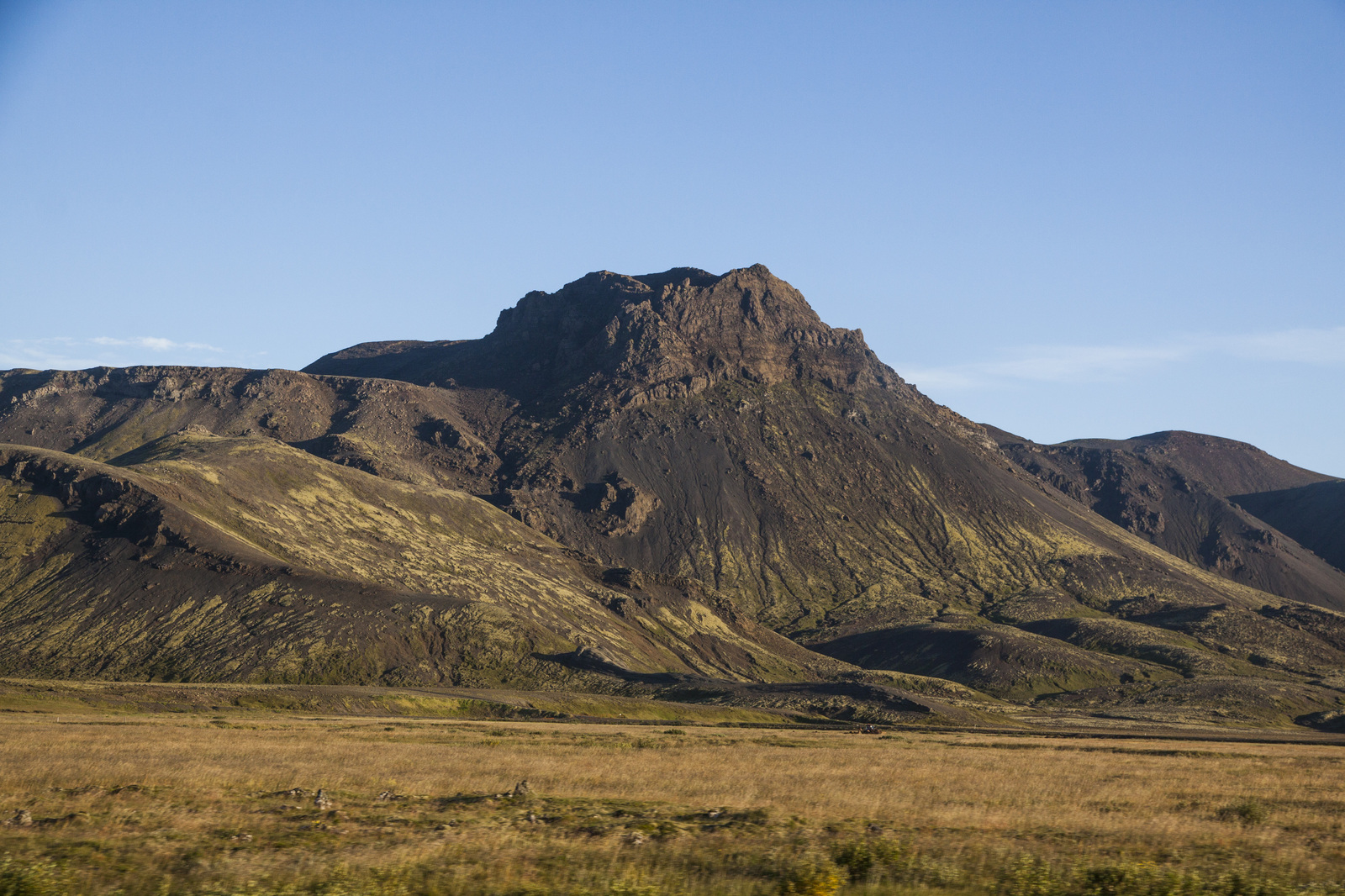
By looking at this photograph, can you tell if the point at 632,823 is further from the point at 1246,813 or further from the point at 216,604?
the point at 216,604

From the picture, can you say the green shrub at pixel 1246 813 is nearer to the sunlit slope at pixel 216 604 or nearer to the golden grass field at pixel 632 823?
the golden grass field at pixel 632 823

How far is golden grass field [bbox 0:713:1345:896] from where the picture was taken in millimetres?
20672

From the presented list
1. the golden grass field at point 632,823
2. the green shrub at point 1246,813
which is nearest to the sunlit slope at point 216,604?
the golden grass field at point 632,823

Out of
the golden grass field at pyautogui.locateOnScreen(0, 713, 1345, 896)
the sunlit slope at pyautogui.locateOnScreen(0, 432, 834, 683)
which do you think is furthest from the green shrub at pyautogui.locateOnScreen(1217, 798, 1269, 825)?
the sunlit slope at pyautogui.locateOnScreen(0, 432, 834, 683)

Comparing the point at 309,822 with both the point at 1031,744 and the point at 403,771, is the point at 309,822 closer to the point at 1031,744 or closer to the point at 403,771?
the point at 403,771

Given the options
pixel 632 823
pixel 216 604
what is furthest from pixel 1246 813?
pixel 216 604

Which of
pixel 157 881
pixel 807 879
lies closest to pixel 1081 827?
pixel 807 879

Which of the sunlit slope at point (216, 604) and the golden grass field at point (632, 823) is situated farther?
the sunlit slope at point (216, 604)

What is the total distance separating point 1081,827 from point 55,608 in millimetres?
161879

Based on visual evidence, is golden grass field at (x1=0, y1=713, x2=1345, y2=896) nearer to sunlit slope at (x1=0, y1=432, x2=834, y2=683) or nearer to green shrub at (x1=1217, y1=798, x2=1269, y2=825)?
green shrub at (x1=1217, y1=798, x2=1269, y2=825)

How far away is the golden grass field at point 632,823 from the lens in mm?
20672

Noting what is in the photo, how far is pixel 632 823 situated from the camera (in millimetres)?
27938

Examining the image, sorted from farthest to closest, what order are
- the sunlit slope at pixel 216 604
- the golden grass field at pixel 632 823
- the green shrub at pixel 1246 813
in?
1. the sunlit slope at pixel 216 604
2. the green shrub at pixel 1246 813
3. the golden grass field at pixel 632 823

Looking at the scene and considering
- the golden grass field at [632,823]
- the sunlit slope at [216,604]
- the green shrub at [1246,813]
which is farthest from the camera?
the sunlit slope at [216,604]
